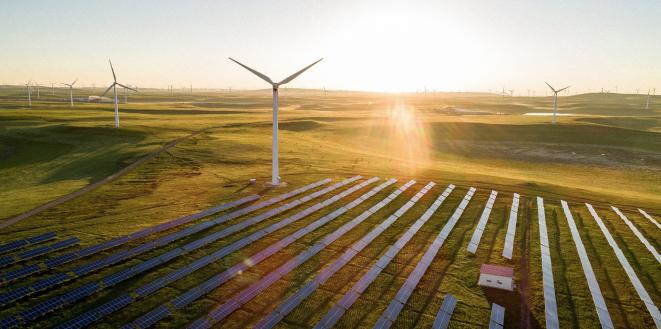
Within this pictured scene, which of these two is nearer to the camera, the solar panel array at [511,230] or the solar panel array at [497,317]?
the solar panel array at [497,317]

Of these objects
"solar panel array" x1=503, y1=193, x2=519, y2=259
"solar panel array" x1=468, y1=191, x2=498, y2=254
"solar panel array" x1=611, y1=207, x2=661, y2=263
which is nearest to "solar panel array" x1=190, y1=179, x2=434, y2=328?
"solar panel array" x1=468, y1=191, x2=498, y2=254

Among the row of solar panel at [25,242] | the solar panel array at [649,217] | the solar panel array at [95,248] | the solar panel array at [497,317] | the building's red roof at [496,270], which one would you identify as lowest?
the solar panel array at [497,317]

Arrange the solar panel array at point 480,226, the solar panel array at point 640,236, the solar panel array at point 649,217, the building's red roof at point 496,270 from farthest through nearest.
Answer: the solar panel array at point 649,217
the solar panel array at point 480,226
the solar panel array at point 640,236
the building's red roof at point 496,270

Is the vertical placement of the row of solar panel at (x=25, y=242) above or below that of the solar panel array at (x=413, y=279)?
above

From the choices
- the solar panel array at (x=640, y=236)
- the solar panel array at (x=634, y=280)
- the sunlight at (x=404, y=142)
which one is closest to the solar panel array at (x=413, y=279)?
the solar panel array at (x=634, y=280)

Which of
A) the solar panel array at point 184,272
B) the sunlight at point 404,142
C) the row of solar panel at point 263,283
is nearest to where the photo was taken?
the solar panel array at point 184,272

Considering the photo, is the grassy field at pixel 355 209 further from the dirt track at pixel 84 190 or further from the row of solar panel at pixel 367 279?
the dirt track at pixel 84 190

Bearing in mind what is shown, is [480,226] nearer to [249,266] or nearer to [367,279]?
[367,279]
